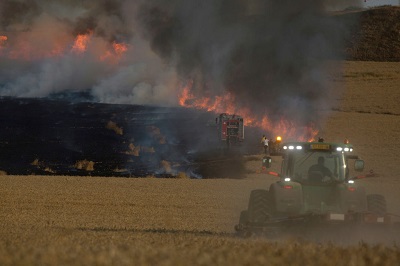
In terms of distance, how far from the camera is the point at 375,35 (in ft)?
332

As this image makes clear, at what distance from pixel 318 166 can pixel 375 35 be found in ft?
289

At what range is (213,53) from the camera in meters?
59.6

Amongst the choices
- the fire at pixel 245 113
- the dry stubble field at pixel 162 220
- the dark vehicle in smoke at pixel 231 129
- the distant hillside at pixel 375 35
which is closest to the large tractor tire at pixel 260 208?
the dry stubble field at pixel 162 220

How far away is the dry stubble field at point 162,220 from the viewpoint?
9617mm

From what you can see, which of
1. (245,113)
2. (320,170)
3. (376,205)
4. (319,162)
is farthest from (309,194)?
(245,113)

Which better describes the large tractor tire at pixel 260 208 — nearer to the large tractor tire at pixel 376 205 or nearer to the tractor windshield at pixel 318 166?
the tractor windshield at pixel 318 166

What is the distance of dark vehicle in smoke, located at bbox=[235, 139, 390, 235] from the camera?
15.8m

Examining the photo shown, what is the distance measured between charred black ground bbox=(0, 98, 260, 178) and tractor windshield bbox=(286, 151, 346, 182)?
1044 inches

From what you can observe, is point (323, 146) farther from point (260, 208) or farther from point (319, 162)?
point (260, 208)

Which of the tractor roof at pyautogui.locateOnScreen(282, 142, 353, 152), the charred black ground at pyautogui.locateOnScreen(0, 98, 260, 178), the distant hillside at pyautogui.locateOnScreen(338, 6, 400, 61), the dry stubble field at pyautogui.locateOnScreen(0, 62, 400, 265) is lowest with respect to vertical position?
the dry stubble field at pyautogui.locateOnScreen(0, 62, 400, 265)

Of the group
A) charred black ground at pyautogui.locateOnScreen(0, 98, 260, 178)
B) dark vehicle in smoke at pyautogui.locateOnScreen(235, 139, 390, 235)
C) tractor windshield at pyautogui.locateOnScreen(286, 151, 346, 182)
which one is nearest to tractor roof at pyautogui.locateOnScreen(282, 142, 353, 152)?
dark vehicle in smoke at pyautogui.locateOnScreen(235, 139, 390, 235)

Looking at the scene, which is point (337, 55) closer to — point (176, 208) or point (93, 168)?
point (93, 168)

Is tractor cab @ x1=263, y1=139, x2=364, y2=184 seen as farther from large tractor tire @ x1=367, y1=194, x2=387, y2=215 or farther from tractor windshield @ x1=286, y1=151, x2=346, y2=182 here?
large tractor tire @ x1=367, y1=194, x2=387, y2=215

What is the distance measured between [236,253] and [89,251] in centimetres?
205
